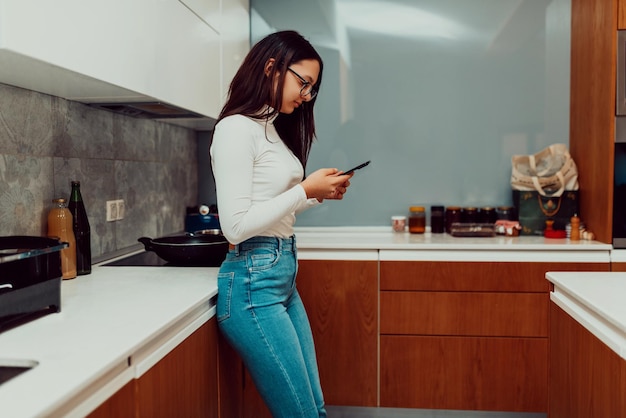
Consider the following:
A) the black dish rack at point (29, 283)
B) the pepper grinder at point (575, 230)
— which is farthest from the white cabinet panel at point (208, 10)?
the pepper grinder at point (575, 230)

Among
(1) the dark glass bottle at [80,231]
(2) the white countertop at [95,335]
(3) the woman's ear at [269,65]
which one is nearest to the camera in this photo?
(2) the white countertop at [95,335]

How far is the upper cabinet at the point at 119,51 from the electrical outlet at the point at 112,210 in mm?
450

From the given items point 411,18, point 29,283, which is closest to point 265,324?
point 29,283

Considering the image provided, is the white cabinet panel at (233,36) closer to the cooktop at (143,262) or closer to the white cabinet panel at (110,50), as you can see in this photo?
the white cabinet panel at (110,50)

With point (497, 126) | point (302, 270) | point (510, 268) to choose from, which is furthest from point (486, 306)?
point (497, 126)

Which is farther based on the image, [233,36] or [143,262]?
[233,36]

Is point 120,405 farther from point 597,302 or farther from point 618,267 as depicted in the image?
point 618,267

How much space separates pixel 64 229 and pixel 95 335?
75 cm

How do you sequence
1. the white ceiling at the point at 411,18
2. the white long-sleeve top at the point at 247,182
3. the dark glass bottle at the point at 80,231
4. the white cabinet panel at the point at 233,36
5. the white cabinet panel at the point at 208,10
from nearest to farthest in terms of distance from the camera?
the white long-sleeve top at the point at 247,182 → the dark glass bottle at the point at 80,231 → the white cabinet panel at the point at 208,10 → the white cabinet panel at the point at 233,36 → the white ceiling at the point at 411,18

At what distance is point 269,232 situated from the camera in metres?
1.64

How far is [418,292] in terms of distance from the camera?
2.62m

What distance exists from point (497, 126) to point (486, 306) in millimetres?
1037

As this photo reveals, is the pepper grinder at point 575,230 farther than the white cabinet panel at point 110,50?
Yes

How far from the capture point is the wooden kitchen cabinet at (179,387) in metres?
1.15
